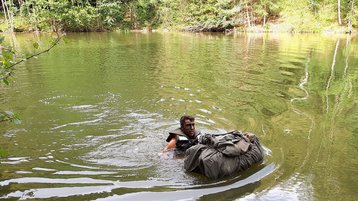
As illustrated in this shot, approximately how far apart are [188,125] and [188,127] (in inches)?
1.6

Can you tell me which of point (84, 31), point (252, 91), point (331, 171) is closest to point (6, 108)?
point (252, 91)

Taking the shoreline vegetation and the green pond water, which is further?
the shoreline vegetation

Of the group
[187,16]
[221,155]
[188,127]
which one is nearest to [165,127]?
[188,127]

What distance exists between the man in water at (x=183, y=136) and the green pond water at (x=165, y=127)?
349mm

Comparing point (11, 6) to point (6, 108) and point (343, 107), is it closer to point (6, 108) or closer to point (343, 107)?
point (6, 108)

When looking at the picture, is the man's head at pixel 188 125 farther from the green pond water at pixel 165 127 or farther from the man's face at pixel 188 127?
the green pond water at pixel 165 127

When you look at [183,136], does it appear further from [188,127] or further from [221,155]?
[221,155]

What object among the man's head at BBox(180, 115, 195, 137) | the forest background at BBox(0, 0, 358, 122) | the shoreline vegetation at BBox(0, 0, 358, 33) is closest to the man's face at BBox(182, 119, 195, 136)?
the man's head at BBox(180, 115, 195, 137)

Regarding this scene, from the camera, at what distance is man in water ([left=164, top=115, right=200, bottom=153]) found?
5891mm

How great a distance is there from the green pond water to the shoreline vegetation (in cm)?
2446

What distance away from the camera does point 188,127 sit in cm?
595

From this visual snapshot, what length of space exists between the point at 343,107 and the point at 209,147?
5594 mm

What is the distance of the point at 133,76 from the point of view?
13.4m

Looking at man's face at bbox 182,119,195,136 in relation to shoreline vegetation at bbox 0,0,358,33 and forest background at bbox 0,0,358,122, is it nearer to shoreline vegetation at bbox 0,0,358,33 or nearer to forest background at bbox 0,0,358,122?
forest background at bbox 0,0,358,122
